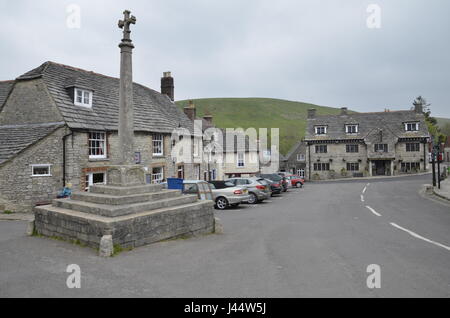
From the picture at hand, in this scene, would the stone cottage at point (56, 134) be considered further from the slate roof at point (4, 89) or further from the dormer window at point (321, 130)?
the dormer window at point (321, 130)

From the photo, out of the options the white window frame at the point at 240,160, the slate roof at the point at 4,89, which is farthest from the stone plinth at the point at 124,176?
the white window frame at the point at 240,160

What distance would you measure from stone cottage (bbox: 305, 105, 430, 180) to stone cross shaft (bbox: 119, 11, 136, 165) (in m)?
46.9

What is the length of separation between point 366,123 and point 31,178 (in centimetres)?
5239

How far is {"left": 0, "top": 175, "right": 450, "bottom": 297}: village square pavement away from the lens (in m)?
5.17

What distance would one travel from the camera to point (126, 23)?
10023 millimetres

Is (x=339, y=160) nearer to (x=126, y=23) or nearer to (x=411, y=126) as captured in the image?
(x=411, y=126)

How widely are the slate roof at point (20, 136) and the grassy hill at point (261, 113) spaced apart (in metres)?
67.6

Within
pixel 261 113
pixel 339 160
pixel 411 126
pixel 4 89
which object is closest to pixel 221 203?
pixel 4 89

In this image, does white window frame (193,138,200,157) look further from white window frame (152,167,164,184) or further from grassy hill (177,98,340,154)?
grassy hill (177,98,340,154)

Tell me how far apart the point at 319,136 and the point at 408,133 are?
1423 centimetres

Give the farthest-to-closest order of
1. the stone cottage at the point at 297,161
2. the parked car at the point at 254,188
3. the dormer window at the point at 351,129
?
the stone cottage at the point at 297,161
the dormer window at the point at 351,129
the parked car at the point at 254,188

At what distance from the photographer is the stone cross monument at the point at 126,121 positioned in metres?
9.45

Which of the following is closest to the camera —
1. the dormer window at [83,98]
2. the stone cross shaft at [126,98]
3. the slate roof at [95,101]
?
the stone cross shaft at [126,98]

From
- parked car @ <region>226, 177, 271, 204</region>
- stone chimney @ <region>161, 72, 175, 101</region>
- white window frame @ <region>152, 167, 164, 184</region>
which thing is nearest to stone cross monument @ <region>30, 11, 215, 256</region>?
parked car @ <region>226, 177, 271, 204</region>
